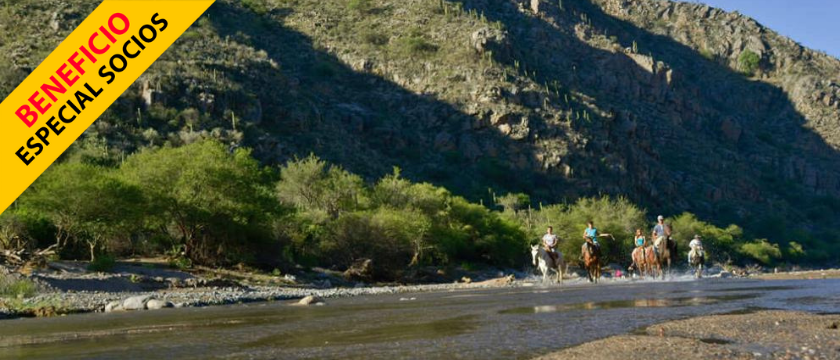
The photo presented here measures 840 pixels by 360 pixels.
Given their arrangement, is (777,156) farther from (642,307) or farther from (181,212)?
(642,307)

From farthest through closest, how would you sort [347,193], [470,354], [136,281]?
[347,193] < [136,281] < [470,354]

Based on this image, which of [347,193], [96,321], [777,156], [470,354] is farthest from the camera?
[777,156]

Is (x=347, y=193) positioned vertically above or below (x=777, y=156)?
below

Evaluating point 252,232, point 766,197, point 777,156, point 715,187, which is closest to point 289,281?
point 252,232

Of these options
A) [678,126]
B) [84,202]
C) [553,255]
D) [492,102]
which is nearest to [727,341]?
[553,255]

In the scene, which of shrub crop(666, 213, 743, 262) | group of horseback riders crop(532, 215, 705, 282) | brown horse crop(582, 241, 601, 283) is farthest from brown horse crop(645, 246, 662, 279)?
shrub crop(666, 213, 743, 262)

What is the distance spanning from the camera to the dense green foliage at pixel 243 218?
39.5 meters

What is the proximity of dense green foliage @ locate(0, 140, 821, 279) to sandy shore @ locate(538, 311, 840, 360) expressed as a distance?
29289mm

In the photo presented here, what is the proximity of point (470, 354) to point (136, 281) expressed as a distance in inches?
1050

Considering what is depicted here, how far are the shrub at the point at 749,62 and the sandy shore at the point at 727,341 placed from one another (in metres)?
164

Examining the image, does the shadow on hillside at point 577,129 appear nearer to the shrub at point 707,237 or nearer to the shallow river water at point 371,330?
the shrub at point 707,237

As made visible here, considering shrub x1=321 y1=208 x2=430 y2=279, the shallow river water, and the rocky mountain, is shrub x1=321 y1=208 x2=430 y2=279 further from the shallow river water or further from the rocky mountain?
the shallow river water

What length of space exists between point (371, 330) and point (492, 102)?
9727 centimetres

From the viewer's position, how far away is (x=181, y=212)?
1697 inches
